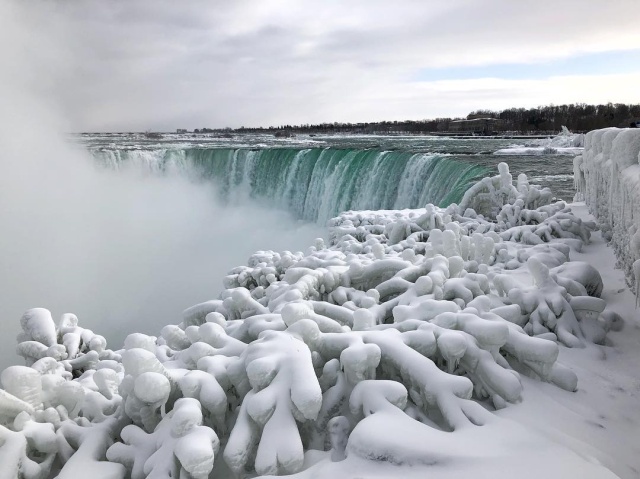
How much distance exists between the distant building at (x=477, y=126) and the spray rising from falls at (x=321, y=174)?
144 feet

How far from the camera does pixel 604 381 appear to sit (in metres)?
2.82

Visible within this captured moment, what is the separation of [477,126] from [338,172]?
54.5 metres

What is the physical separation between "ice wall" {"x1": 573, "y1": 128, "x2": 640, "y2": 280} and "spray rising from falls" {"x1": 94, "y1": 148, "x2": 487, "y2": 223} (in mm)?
5669

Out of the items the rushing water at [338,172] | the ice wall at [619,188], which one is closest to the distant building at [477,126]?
the rushing water at [338,172]

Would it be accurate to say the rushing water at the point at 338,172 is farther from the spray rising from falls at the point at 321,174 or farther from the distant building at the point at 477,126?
the distant building at the point at 477,126

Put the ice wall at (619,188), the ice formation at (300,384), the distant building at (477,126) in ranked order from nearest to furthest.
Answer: the ice formation at (300,384) < the ice wall at (619,188) < the distant building at (477,126)

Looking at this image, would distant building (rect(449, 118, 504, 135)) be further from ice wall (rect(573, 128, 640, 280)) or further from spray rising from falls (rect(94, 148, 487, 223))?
ice wall (rect(573, 128, 640, 280))

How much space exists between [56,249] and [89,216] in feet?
12.2

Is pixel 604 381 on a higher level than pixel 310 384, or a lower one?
lower

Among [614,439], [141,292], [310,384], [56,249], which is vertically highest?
[310,384]

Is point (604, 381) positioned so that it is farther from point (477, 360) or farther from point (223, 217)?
point (223, 217)

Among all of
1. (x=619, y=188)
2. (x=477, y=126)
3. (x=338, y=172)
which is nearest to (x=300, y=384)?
(x=619, y=188)

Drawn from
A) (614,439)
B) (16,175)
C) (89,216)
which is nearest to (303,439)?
(614,439)

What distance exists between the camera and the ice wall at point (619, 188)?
11.2ft
